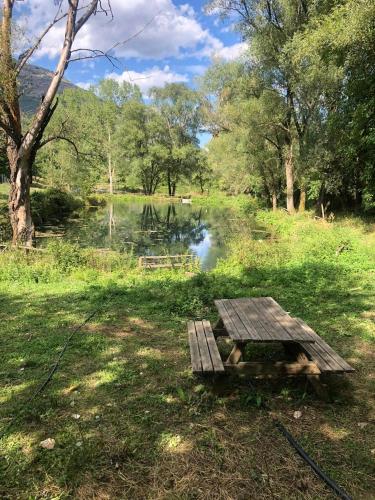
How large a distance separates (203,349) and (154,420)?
1038mm

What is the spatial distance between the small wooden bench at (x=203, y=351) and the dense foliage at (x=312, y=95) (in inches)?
468

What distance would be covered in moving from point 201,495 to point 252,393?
1.52 metres

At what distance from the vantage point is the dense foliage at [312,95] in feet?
44.7

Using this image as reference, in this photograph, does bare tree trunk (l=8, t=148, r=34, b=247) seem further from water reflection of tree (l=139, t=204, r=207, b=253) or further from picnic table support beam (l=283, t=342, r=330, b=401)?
picnic table support beam (l=283, t=342, r=330, b=401)

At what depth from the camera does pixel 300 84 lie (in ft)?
66.8

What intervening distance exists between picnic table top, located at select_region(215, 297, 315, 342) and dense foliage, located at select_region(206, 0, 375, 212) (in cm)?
1133

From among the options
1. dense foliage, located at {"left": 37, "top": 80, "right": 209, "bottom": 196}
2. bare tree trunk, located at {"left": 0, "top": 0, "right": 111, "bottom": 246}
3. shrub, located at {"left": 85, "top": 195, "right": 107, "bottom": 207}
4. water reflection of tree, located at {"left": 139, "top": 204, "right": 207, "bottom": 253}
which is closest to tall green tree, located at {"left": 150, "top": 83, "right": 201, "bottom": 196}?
dense foliage, located at {"left": 37, "top": 80, "right": 209, "bottom": 196}

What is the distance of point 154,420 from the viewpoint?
373 cm

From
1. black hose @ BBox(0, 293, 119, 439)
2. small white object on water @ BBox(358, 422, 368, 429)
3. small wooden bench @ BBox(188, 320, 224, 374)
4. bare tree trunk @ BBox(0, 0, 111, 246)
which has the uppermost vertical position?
bare tree trunk @ BBox(0, 0, 111, 246)

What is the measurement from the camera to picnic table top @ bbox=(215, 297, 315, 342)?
3927 millimetres

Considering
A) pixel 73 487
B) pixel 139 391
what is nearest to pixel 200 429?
pixel 139 391

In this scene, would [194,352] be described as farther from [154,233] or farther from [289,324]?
[154,233]

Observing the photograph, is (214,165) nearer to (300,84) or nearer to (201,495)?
(300,84)

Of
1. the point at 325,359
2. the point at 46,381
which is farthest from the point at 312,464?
the point at 46,381
